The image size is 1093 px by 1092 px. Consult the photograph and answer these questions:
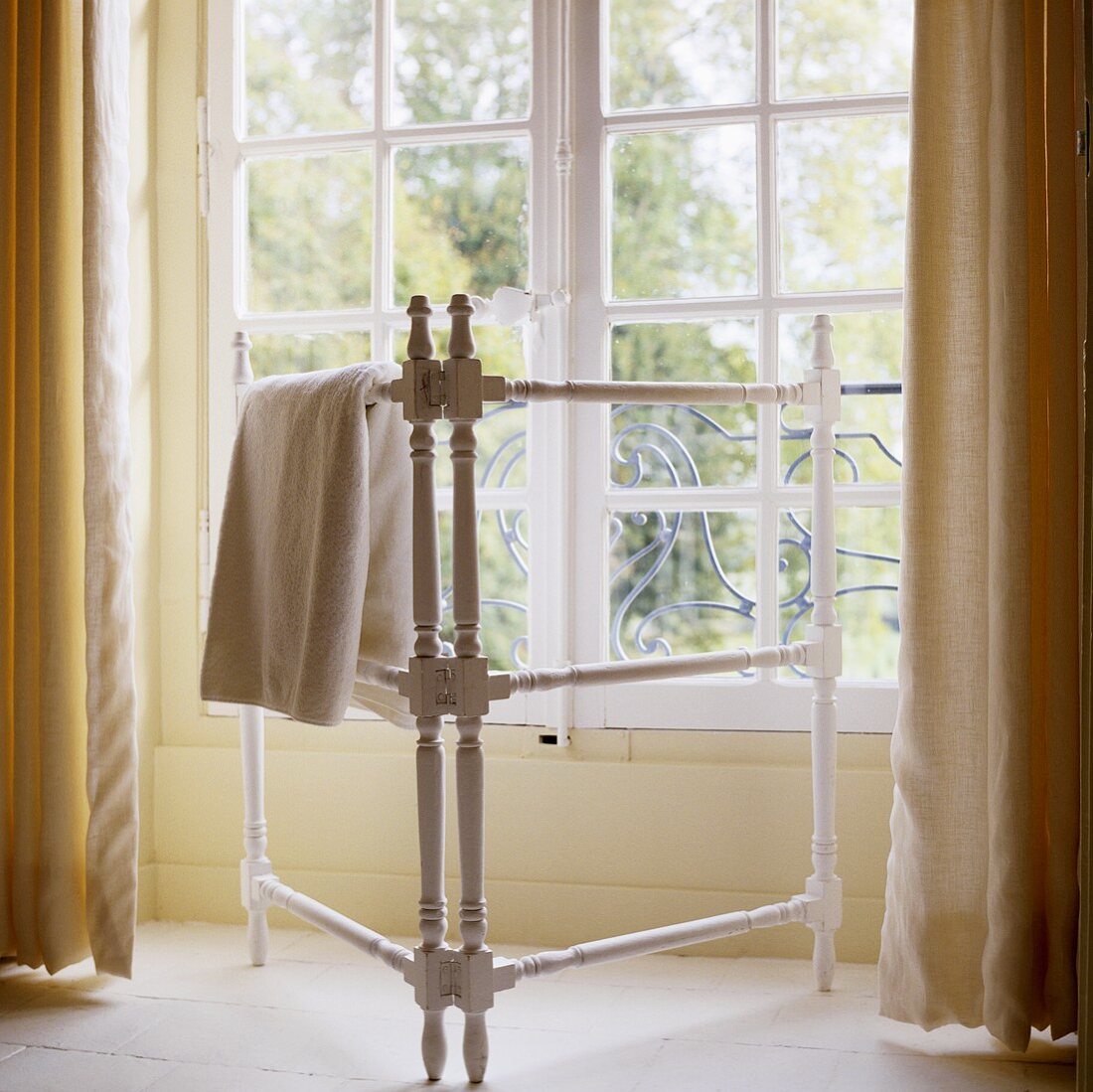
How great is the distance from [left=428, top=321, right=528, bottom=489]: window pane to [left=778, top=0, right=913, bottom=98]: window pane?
57 cm

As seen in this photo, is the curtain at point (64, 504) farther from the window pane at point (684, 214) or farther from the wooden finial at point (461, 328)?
the window pane at point (684, 214)

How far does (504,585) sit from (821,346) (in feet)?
2.09

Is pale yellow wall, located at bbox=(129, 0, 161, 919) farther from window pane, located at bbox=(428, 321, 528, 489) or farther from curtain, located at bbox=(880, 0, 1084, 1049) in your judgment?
curtain, located at bbox=(880, 0, 1084, 1049)

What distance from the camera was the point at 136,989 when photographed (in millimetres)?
1926

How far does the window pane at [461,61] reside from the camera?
213 centimetres

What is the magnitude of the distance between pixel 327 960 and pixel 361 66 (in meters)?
1.42

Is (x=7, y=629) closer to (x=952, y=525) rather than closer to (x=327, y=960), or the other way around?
(x=327, y=960)

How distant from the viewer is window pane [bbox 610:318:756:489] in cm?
208

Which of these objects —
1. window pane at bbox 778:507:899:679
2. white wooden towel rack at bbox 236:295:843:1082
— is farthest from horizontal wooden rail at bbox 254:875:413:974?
window pane at bbox 778:507:899:679

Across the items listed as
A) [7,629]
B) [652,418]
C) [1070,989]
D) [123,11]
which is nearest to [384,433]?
[652,418]

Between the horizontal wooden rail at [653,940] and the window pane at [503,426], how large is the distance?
75cm

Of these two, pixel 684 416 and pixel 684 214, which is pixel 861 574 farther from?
pixel 684 214

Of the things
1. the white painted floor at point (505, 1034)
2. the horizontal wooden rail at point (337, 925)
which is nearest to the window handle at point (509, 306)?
the horizontal wooden rail at point (337, 925)

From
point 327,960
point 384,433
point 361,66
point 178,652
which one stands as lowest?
point 327,960
